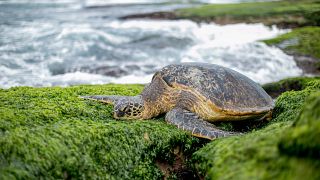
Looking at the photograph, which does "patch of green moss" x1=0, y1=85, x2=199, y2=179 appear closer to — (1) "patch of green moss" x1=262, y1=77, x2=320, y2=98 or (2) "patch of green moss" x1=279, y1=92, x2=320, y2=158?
(2) "patch of green moss" x1=279, y1=92, x2=320, y2=158

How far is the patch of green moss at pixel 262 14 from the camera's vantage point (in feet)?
95.7

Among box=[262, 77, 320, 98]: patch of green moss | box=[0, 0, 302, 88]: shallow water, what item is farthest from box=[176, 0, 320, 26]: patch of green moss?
box=[262, 77, 320, 98]: patch of green moss

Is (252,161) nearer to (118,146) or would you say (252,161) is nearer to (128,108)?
(118,146)

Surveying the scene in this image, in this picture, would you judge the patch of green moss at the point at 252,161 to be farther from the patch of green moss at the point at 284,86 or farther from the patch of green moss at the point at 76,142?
the patch of green moss at the point at 284,86

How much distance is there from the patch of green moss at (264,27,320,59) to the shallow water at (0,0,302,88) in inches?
37.3

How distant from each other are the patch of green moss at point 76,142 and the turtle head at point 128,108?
18 cm

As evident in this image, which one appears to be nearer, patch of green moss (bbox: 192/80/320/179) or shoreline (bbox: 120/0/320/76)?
patch of green moss (bbox: 192/80/320/179)

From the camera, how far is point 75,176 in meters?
3.82

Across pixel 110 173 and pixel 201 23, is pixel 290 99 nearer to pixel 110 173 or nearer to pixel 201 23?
pixel 110 173

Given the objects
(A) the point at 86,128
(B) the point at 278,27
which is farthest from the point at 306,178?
(B) the point at 278,27

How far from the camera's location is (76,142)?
161 inches

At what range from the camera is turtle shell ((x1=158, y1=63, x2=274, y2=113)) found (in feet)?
19.5

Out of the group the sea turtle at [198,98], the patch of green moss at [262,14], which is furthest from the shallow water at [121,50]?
the sea turtle at [198,98]

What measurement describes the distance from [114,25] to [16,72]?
1598 cm
